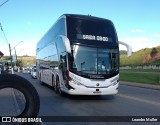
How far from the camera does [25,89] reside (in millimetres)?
5730

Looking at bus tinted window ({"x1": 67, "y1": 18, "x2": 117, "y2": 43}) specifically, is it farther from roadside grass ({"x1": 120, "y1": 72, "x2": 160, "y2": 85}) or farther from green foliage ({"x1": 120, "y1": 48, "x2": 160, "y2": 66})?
green foliage ({"x1": 120, "y1": 48, "x2": 160, "y2": 66})

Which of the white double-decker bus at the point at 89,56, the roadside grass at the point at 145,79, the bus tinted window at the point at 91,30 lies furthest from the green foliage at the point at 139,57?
the white double-decker bus at the point at 89,56

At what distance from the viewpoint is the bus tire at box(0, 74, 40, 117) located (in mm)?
5699

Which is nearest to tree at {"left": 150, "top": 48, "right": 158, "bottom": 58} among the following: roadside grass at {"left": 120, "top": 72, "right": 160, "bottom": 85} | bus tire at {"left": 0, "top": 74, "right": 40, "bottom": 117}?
roadside grass at {"left": 120, "top": 72, "right": 160, "bottom": 85}

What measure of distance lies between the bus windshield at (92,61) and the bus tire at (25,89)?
907cm

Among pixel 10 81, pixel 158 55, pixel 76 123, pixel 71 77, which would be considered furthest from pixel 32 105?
pixel 158 55

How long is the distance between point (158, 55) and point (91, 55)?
3955 inches

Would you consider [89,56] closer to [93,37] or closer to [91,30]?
[93,37]

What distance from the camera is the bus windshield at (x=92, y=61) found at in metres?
14.9

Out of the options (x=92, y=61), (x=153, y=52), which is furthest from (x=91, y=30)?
(x=153, y=52)

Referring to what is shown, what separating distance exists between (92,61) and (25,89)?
9452 millimetres

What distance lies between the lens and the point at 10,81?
5.70m

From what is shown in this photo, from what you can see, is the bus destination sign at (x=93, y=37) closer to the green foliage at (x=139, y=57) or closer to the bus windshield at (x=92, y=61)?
the bus windshield at (x=92, y=61)

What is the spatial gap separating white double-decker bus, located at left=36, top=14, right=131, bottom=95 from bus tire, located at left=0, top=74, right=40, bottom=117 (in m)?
8.53
